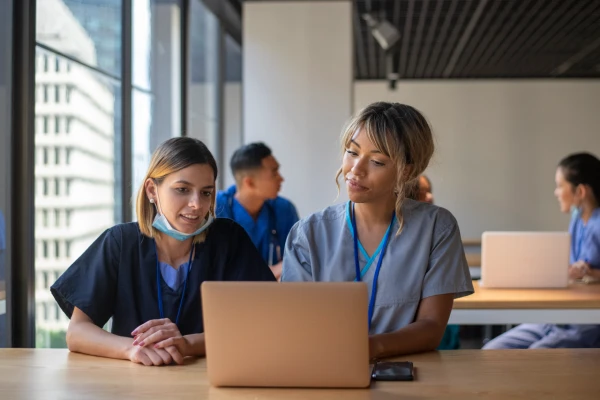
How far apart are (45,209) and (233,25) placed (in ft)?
17.2

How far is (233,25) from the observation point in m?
8.32

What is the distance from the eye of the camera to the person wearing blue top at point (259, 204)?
423cm

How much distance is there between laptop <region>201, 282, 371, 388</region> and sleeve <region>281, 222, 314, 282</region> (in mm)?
585

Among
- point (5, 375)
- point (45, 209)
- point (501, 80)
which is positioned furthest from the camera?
point (501, 80)

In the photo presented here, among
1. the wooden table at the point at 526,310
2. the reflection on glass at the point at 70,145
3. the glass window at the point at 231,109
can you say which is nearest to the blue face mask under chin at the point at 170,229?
the reflection on glass at the point at 70,145

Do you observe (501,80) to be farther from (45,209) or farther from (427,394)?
(427,394)

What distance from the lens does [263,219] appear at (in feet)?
14.0

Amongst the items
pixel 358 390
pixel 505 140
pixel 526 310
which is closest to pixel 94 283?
pixel 358 390

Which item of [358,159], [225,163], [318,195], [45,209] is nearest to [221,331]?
[358,159]

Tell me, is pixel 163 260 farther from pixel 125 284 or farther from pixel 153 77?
pixel 153 77

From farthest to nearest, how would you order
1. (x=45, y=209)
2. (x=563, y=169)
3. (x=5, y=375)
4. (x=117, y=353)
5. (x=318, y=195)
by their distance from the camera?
(x=318, y=195), (x=563, y=169), (x=45, y=209), (x=117, y=353), (x=5, y=375)

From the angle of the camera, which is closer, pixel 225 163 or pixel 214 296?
pixel 214 296

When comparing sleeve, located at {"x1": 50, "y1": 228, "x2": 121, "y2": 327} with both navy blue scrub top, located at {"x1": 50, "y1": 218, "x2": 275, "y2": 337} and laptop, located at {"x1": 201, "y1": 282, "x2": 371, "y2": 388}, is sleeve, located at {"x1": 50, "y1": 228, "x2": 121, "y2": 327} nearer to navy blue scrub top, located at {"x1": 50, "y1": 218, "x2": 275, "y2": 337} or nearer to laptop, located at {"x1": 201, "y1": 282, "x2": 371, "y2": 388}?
navy blue scrub top, located at {"x1": 50, "y1": 218, "x2": 275, "y2": 337}

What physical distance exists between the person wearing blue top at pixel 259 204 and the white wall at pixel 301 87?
2.31 metres
